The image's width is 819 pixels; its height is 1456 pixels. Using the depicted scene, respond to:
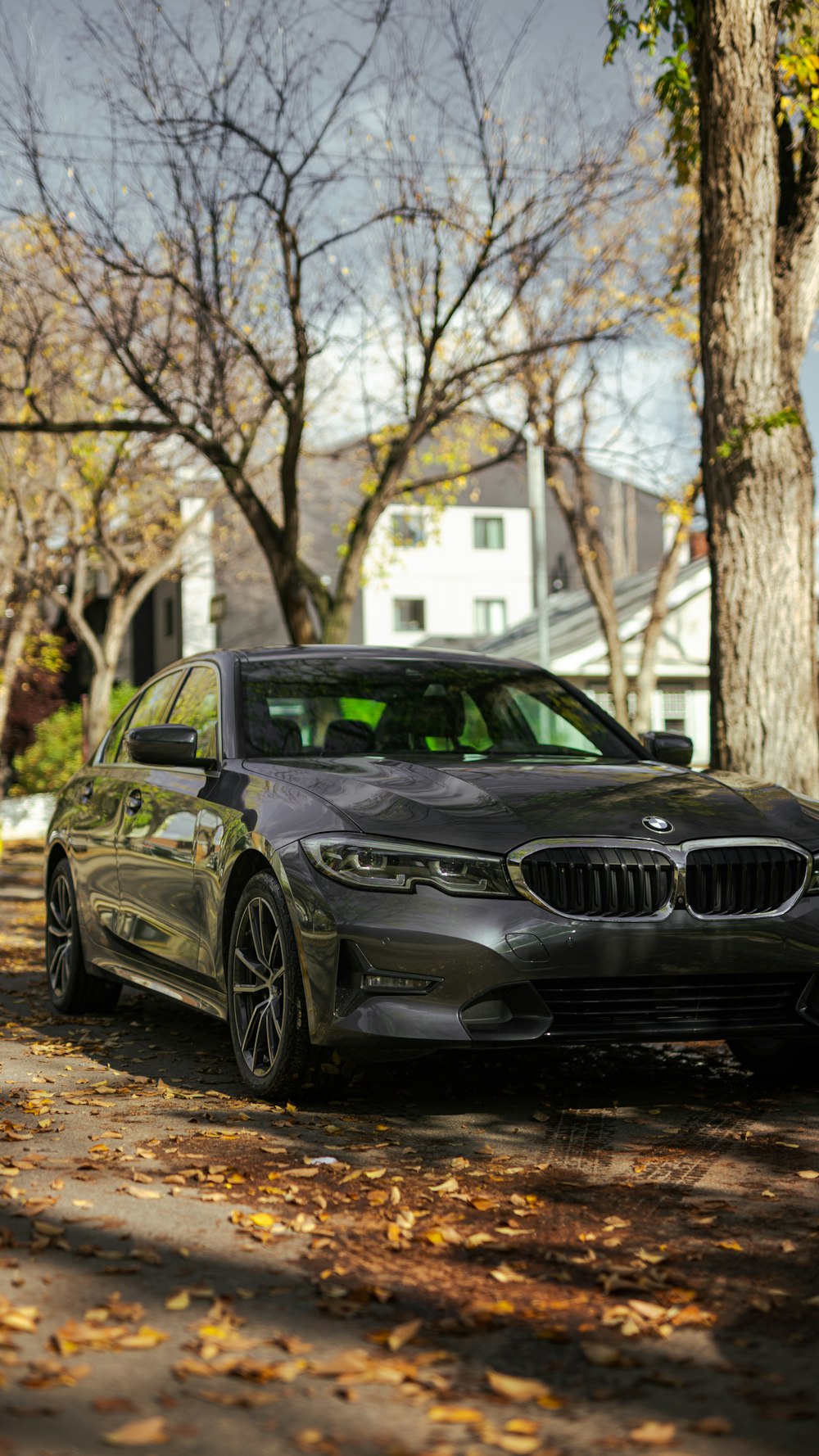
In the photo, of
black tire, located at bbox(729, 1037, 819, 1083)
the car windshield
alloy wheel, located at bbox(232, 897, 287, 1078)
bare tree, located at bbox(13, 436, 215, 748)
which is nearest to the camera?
alloy wheel, located at bbox(232, 897, 287, 1078)

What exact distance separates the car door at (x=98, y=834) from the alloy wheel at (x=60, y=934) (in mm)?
238

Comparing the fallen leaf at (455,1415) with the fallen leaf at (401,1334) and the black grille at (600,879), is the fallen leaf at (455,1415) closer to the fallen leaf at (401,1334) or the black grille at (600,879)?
the fallen leaf at (401,1334)

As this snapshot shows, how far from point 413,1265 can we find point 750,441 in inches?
246

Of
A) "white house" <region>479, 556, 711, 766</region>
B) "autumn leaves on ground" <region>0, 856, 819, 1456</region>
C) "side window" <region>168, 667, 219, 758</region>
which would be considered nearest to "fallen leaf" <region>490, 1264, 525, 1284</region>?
"autumn leaves on ground" <region>0, 856, 819, 1456</region>

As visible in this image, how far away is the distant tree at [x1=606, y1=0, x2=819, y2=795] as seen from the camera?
9336 mm

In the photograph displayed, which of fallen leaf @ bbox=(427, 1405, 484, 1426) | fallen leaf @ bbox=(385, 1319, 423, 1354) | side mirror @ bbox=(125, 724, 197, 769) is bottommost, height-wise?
fallen leaf @ bbox=(385, 1319, 423, 1354)

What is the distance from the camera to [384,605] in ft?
175

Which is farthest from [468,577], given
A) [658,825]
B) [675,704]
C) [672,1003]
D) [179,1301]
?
[179,1301]

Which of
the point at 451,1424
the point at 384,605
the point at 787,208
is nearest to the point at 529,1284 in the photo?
the point at 451,1424

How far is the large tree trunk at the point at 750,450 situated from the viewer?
9.34m

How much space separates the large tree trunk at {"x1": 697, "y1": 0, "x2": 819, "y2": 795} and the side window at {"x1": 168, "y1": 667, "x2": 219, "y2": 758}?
3.22m

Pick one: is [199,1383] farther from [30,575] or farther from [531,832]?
[30,575]

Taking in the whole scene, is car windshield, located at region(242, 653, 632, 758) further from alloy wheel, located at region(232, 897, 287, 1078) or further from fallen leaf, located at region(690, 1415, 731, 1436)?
fallen leaf, located at region(690, 1415, 731, 1436)

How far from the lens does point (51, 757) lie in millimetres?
40250
